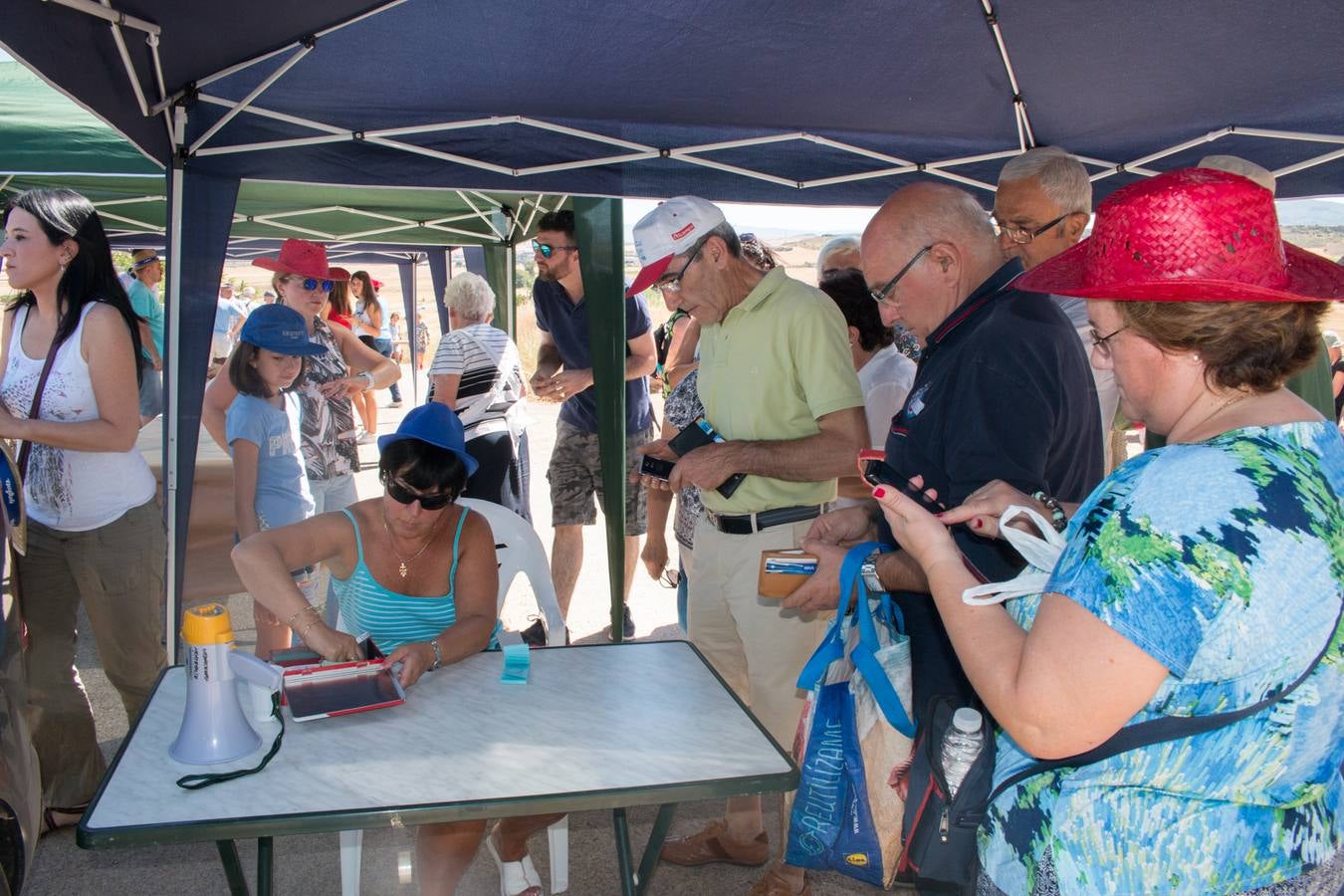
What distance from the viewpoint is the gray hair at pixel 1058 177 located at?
2.85 m

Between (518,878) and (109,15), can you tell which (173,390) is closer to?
(109,15)

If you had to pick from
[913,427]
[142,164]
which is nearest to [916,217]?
[913,427]

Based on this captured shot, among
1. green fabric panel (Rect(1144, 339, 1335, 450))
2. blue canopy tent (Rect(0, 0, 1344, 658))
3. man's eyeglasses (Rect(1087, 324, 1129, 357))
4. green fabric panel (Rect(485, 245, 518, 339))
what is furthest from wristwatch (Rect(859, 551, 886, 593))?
→ green fabric panel (Rect(485, 245, 518, 339))

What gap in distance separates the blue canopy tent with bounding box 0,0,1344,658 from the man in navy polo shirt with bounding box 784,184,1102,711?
1.24m

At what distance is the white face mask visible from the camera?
3.80 feet

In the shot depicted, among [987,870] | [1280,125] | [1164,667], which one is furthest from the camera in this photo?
[1280,125]

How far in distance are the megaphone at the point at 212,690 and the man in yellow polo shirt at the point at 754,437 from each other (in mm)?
1308

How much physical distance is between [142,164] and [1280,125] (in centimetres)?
504

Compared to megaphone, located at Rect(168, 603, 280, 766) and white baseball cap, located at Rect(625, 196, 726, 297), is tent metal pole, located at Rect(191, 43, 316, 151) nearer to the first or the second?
white baseball cap, located at Rect(625, 196, 726, 297)

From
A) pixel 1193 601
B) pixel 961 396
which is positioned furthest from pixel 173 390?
pixel 1193 601

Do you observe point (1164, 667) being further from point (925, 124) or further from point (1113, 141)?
point (1113, 141)

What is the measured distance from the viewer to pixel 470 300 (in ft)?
15.3

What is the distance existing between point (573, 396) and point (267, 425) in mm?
1413

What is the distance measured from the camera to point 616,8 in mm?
2916
